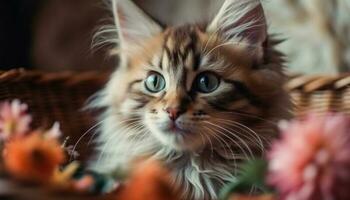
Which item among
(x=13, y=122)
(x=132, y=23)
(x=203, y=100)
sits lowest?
(x=203, y=100)

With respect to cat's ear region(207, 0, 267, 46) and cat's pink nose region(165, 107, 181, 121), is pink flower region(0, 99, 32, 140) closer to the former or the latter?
cat's pink nose region(165, 107, 181, 121)

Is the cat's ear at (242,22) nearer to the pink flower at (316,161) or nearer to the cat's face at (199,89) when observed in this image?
the cat's face at (199,89)

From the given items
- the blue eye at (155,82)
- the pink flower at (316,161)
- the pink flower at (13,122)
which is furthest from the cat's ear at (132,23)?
the pink flower at (316,161)

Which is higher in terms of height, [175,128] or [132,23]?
[132,23]

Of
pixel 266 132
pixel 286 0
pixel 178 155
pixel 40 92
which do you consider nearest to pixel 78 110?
pixel 40 92

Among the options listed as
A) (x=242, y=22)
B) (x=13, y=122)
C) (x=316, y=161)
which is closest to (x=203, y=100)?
(x=242, y=22)

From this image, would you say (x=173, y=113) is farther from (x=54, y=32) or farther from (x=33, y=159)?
(x=54, y=32)
